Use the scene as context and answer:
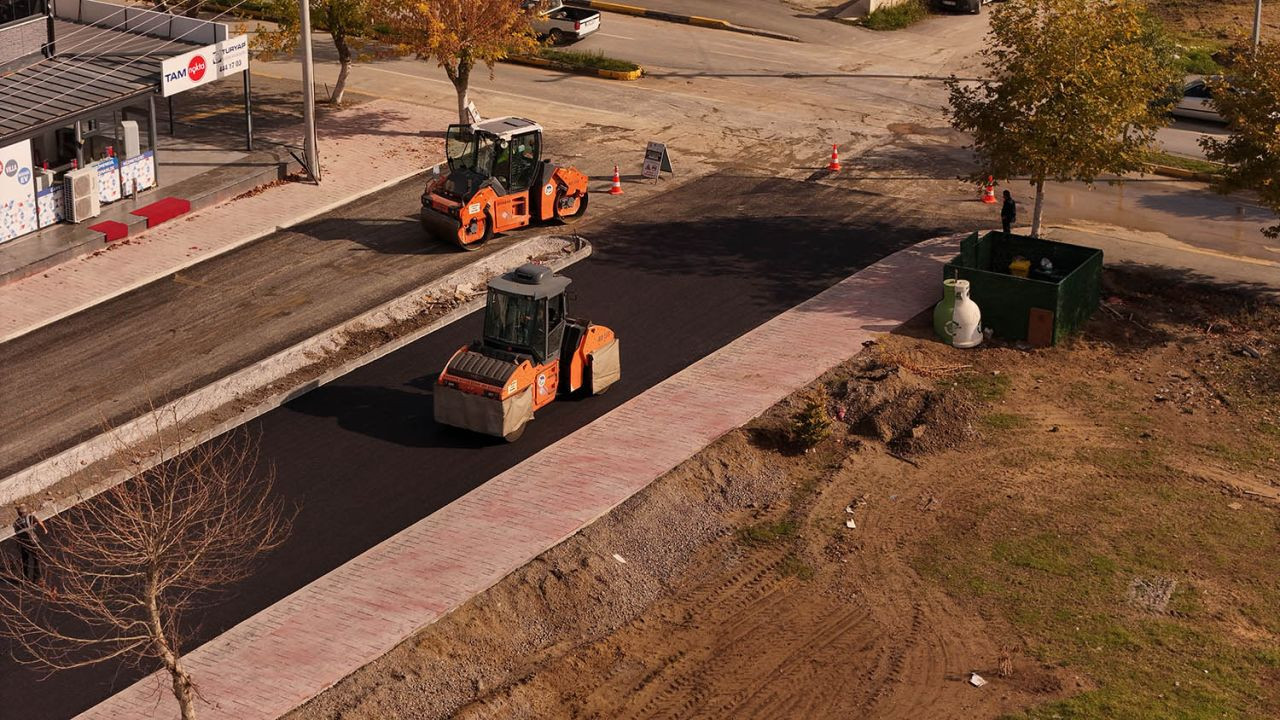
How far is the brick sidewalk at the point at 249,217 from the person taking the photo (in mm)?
31078

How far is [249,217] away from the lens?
3525 cm

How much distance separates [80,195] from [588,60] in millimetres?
18008

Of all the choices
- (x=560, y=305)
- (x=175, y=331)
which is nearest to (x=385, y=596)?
(x=560, y=305)

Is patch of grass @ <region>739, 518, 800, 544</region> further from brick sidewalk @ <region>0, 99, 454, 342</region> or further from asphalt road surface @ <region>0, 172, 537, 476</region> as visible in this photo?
brick sidewalk @ <region>0, 99, 454, 342</region>

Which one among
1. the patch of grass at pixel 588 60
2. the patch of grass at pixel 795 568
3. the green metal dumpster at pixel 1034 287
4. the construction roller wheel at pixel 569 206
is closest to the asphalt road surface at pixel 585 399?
the construction roller wheel at pixel 569 206

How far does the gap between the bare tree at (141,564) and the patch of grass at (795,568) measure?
7.62 meters

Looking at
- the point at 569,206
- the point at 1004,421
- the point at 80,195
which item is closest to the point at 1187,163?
the point at 1004,421

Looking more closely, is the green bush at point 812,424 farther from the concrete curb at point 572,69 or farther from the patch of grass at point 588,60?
the patch of grass at point 588,60

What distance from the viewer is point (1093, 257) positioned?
1209 inches

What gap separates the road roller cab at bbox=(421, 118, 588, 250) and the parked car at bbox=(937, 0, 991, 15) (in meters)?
25.6

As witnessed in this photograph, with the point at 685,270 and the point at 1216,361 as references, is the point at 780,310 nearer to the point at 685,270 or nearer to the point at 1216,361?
the point at 685,270

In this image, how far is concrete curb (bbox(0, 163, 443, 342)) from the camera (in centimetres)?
3011

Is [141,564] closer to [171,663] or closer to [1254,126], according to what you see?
[171,663]

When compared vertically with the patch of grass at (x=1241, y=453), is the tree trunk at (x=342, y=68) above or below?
above
